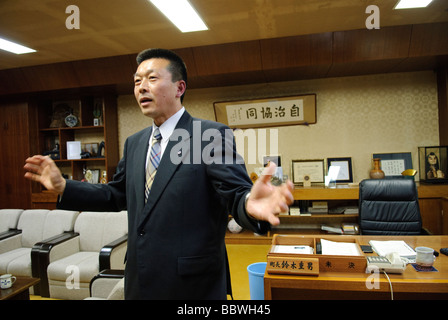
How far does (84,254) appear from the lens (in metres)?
2.97

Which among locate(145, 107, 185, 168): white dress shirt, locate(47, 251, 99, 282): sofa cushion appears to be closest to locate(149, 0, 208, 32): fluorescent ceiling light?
locate(145, 107, 185, 168): white dress shirt

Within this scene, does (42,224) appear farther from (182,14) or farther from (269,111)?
(269,111)

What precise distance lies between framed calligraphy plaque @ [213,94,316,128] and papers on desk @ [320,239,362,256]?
8.69 feet

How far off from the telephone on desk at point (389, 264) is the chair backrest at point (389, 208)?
1011 mm

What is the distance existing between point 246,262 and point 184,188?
2682 millimetres

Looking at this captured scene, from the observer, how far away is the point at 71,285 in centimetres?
262

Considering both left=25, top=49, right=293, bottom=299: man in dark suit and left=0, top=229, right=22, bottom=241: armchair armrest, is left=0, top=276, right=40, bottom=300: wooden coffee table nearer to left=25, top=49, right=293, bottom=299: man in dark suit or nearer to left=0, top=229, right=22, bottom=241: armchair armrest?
left=0, top=229, right=22, bottom=241: armchair armrest

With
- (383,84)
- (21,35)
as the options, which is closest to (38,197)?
(21,35)

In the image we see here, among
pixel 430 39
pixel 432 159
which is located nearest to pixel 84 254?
pixel 432 159

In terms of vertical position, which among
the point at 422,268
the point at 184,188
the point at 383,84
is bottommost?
the point at 422,268

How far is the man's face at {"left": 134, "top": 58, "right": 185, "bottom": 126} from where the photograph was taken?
1.08 m

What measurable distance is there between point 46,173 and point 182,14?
2345mm

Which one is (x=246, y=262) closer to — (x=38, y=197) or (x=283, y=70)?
(x=283, y=70)

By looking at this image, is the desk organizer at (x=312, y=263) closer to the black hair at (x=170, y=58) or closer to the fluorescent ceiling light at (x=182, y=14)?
the black hair at (x=170, y=58)
